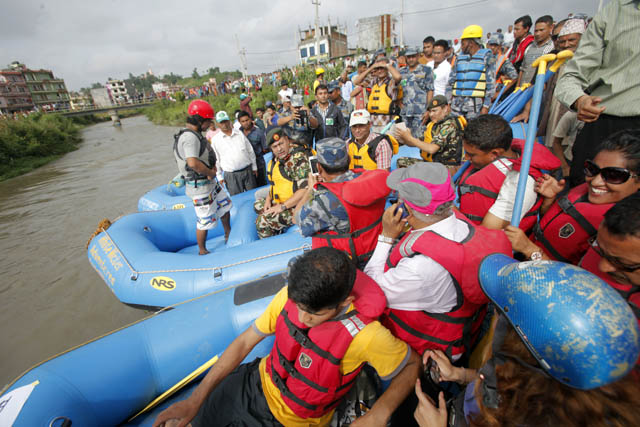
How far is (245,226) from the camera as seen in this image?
3.71 metres

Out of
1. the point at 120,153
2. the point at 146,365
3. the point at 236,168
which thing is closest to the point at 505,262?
the point at 146,365

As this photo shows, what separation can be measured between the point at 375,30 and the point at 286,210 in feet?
128

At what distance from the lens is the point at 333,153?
6.54ft

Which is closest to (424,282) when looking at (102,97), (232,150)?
(232,150)

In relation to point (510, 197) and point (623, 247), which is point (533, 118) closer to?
point (510, 197)

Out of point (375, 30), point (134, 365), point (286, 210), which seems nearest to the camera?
point (134, 365)

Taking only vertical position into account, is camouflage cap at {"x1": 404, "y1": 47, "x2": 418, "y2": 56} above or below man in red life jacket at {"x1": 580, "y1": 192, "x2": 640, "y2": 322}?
above

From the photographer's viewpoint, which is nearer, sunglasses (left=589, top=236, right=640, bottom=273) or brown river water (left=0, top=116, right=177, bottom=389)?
sunglasses (left=589, top=236, right=640, bottom=273)

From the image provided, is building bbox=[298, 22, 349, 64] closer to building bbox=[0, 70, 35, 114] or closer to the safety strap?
building bbox=[0, 70, 35, 114]

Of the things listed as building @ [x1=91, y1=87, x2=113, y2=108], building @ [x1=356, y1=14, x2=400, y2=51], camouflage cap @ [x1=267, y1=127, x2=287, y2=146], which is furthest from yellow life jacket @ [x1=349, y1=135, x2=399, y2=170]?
building @ [x1=91, y1=87, x2=113, y2=108]

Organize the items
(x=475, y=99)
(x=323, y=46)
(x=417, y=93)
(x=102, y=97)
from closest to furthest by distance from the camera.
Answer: (x=475, y=99) → (x=417, y=93) → (x=323, y=46) → (x=102, y=97)

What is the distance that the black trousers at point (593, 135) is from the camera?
1.60 meters

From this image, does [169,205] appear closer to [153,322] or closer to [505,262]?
[153,322]

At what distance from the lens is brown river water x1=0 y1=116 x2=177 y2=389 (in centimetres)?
374
